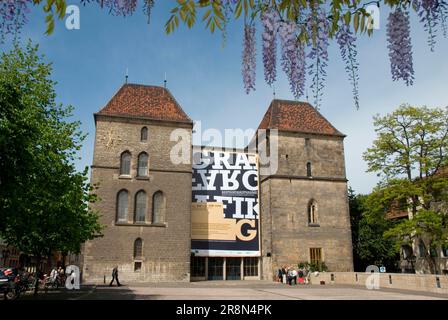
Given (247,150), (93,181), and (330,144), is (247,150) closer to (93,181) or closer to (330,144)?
(330,144)

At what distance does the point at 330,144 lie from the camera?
38.4 m

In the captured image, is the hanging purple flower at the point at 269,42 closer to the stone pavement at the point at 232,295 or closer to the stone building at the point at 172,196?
the stone pavement at the point at 232,295

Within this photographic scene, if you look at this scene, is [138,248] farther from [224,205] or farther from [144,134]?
[144,134]

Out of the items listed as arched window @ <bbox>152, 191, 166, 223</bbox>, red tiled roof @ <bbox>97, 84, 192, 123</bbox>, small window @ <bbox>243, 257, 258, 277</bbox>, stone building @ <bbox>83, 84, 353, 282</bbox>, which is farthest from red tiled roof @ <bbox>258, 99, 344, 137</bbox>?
arched window @ <bbox>152, 191, 166, 223</bbox>

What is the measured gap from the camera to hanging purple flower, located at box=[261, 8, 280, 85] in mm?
3158

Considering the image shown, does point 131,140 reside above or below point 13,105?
above

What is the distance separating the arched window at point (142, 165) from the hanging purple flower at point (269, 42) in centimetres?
2994

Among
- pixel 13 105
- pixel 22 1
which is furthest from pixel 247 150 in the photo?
pixel 22 1

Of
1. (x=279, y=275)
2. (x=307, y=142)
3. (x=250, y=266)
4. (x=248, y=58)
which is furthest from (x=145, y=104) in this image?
(x=248, y=58)

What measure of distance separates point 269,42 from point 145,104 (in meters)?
32.9

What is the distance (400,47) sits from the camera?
132 inches

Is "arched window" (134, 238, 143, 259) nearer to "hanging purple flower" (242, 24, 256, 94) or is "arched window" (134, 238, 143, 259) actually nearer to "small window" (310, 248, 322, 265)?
"small window" (310, 248, 322, 265)

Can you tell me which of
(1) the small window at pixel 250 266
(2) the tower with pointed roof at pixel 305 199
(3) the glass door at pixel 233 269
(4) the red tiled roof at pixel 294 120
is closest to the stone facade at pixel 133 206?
(3) the glass door at pixel 233 269
